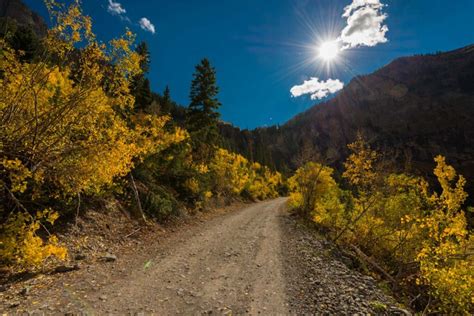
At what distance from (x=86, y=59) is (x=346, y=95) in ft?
620

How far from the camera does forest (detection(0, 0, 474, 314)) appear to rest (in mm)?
5289

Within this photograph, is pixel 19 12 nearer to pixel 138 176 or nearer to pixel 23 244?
pixel 138 176

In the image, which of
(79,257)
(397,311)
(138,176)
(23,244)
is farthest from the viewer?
(138,176)

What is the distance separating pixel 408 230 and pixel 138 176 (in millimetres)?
14169

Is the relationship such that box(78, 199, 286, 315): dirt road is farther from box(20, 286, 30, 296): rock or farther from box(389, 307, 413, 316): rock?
box(389, 307, 413, 316): rock

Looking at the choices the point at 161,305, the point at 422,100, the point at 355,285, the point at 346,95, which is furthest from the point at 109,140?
the point at 346,95

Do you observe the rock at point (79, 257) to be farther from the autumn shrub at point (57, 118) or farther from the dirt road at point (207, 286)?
the autumn shrub at point (57, 118)

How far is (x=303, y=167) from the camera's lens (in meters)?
20.4

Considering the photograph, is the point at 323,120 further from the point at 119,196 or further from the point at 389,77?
the point at 119,196

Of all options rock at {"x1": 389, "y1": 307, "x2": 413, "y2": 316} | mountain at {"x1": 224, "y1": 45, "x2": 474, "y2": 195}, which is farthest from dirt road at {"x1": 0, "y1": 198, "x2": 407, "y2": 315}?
mountain at {"x1": 224, "y1": 45, "x2": 474, "y2": 195}

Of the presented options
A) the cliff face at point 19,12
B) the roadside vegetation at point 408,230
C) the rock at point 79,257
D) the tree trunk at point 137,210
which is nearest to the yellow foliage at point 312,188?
the roadside vegetation at point 408,230

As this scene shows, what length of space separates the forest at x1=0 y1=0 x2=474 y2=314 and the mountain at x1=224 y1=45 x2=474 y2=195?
264ft

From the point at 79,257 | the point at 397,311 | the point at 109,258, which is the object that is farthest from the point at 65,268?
the point at 397,311

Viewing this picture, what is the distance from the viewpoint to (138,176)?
12.7m
